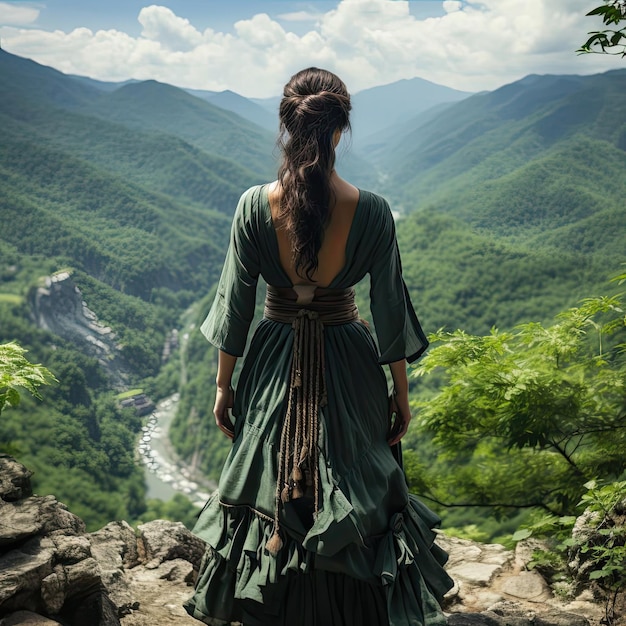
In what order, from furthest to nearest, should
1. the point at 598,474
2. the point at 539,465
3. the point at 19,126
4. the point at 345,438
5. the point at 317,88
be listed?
the point at 19,126, the point at 539,465, the point at 598,474, the point at 345,438, the point at 317,88

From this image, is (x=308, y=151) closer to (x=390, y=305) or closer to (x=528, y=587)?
(x=390, y=305)

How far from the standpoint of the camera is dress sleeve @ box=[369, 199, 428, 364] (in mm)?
2119

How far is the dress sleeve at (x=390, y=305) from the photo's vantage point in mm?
2119

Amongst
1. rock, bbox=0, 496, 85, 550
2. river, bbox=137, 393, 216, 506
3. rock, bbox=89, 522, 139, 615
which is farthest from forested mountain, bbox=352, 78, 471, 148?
rock, bbox=0, 496, 85, 550

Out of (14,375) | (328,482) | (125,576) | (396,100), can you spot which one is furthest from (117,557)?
(396,100)

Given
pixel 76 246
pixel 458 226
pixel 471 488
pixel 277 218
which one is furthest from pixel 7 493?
pixel 76 246

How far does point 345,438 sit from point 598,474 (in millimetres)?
2246

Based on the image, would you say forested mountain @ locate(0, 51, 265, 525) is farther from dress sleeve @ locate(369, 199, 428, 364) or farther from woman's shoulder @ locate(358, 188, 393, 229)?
woman's shoulder @ locate(358, 188, 393, 229)

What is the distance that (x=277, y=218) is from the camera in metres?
2.05

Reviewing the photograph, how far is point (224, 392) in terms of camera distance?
2293 mm

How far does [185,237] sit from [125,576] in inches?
1271

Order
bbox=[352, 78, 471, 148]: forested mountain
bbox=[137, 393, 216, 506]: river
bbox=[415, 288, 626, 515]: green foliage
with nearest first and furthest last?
bbox=[415, 288, 626, 515]: green foliage < bbox=[137, 393, 216, 506]: river < bbox=[352, 78, 471, 148]: forested mountain

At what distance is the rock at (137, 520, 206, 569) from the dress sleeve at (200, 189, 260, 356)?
1.69m

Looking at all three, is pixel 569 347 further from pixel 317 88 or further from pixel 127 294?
pixel 127 294
